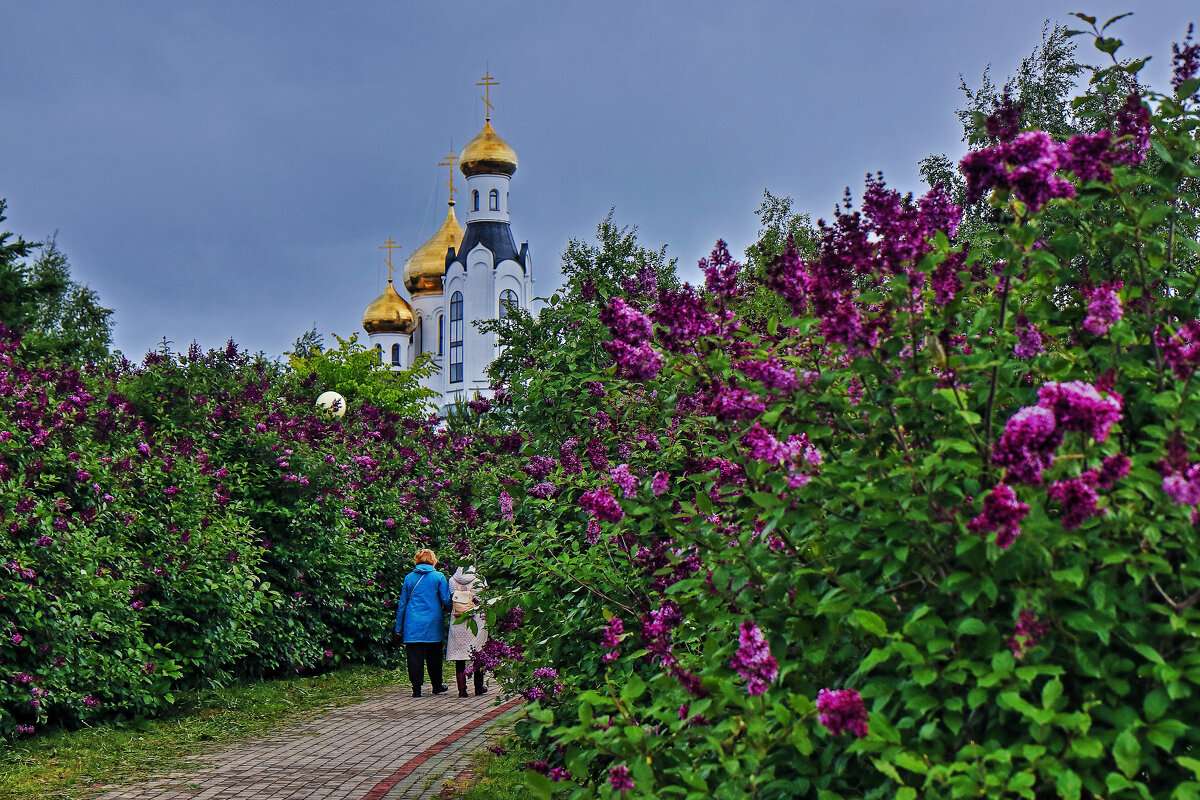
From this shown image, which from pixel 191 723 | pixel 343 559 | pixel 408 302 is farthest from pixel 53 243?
pixel 191 723

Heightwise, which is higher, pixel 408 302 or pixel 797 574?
pixel 408 302

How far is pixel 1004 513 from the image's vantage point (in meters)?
2.45

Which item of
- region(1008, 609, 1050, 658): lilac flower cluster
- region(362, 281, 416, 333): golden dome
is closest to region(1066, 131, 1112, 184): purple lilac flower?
region(1008, 609, 1050, 658): lilac flower cluster

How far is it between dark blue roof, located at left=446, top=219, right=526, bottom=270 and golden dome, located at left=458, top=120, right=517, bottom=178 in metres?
3.30

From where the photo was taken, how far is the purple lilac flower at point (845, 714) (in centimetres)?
268

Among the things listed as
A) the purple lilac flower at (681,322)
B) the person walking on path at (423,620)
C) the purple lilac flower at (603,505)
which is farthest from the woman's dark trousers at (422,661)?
the purple lilac flower at (681,322)

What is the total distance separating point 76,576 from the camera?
363 inches

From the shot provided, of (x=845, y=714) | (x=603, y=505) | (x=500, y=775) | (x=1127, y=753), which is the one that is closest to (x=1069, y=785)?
(x=1127, y=753)

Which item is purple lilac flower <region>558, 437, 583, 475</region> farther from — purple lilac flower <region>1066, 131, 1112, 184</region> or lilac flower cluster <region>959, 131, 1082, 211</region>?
lilac flower cluster <region>959, 131, 1082, 211</region>

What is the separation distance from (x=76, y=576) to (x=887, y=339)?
308 inches

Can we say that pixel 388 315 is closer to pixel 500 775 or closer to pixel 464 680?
pixel 464 680

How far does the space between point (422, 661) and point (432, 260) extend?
71.4 meters

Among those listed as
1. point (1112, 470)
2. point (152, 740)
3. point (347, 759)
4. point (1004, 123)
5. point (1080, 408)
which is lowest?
point (347, 759)

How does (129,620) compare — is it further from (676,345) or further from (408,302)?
(408,302)
